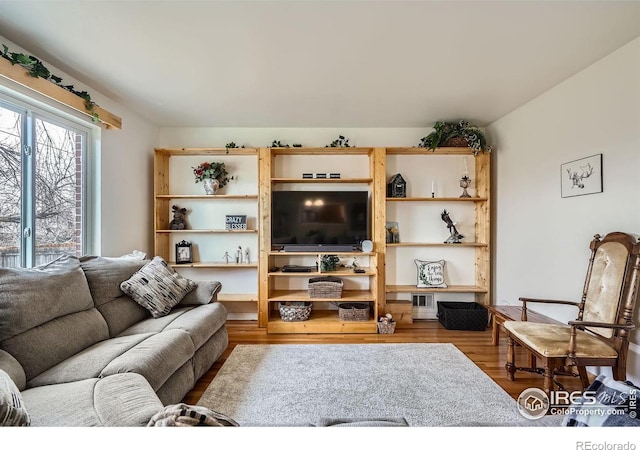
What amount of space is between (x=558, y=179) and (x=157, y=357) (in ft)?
11.4

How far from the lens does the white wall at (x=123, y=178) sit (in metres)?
2.77

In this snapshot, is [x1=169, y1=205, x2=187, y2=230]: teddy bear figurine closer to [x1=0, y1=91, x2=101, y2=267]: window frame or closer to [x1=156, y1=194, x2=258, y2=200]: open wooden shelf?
[x1=156, y1=194, x2=258, y2=200]: open wooden shelf

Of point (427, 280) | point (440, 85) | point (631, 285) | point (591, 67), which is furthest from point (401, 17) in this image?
point (427, 280)

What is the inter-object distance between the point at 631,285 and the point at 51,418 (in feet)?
10.5

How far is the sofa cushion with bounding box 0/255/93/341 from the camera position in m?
1.51

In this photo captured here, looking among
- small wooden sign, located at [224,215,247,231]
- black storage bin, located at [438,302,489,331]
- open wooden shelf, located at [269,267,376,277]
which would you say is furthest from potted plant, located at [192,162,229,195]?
black storage bin, located at [438,302,489,331]

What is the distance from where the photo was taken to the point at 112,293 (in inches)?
86.1

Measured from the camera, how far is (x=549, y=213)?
104 inches

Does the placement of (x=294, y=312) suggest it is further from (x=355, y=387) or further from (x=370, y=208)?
(x=370, y=208)

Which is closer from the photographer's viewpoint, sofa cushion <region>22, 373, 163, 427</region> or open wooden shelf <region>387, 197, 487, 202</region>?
sofa cushion <region>22, 373, 163, 427</region>

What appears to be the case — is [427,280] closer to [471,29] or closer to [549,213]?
[549,213]

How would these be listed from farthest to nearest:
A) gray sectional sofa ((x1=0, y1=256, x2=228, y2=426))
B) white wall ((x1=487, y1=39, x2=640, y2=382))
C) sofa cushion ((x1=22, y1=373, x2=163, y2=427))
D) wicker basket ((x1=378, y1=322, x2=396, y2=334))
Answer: wicker basket ((x1=378, y1=322, x2=396, y2=334))
white wall ((x1=487, y1=39, x2=640, y2=382))
gray sectional sofa ((x1=0, y1=256, x2=228, y2=426))
sofa cushion ((x1=22, y1=373, x2=163, y2=427))

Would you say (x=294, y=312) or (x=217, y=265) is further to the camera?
(x=217, y=265)

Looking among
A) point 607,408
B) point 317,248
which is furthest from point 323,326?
point 607,408
